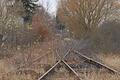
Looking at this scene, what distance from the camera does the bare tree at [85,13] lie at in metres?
31.9

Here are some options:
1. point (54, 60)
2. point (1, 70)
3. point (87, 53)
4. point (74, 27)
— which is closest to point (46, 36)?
point (74, 27)

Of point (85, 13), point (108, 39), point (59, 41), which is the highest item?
point (85, 13)

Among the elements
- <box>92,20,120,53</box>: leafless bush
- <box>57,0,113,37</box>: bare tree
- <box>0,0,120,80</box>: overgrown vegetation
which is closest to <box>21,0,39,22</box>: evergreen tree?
<box>0,0,120,80</box>: overgrown vegetation

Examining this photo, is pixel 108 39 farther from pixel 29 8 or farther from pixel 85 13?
pixel 29 8

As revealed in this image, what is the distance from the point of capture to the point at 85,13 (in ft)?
108

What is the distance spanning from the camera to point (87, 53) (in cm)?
1445

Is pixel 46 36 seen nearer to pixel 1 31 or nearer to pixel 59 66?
pixel 1 31

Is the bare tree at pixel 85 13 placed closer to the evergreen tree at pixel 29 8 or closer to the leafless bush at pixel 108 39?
the evergreen tree at pixel 29 8

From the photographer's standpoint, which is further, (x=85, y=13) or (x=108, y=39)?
(x=85, y=13)

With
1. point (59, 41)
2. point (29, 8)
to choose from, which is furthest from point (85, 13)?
point (29, 8)

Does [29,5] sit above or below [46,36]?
above

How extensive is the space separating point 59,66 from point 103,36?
6.60 metres

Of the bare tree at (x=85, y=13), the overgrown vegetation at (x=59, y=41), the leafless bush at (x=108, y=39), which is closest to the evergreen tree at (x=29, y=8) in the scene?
the overgrown vegetation at (x=59, y=41)

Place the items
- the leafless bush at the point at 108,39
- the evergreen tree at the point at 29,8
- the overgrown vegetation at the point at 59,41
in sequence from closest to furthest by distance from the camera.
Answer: the overgrown vegetation at the point at 59,41, the leafless bush at the point at 108,39, the evergreen tree at the point at 29,8
